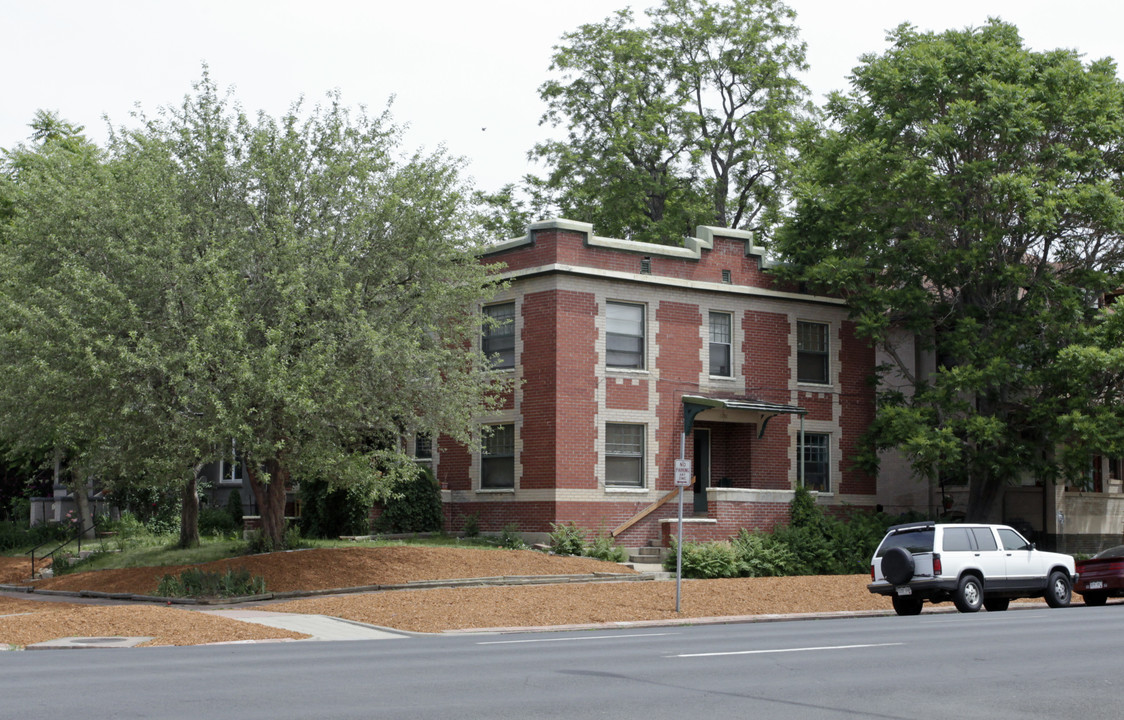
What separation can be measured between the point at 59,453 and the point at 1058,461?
2622 centimetres

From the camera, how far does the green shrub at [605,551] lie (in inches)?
1174

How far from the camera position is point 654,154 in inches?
1800

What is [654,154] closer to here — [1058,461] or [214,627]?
[1058,461]

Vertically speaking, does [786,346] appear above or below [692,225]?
below

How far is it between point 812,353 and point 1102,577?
38.9 feet

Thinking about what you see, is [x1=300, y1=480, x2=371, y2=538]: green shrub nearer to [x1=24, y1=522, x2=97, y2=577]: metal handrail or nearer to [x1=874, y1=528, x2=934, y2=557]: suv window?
[x1=24, y1=522, x2=97, y2=577]: metal handrail

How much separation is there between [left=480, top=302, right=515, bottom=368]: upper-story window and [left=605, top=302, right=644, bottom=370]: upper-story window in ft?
8.10

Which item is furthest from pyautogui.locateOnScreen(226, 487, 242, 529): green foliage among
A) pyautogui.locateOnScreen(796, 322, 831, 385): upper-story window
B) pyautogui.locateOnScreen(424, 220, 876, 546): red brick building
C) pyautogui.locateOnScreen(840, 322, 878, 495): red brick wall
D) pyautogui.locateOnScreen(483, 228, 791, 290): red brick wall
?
pyautogui.locateOnScreen(840, 322, 878, 495): red brick wall

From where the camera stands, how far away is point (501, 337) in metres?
33.0

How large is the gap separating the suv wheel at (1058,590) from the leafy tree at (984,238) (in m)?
6.78

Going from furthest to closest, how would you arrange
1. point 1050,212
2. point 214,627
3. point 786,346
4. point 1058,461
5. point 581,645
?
point 786,346 → point 1058,461 → point 1050,212 → point 214,627 → point 581,645

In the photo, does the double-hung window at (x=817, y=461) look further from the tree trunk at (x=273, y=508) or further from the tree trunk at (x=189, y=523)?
the tree trunk at (x=189, y=523)

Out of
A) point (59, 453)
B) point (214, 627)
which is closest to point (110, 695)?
point (214, 627)

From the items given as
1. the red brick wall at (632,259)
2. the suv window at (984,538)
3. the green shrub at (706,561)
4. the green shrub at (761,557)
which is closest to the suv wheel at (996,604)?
the suv window at (984,538)
